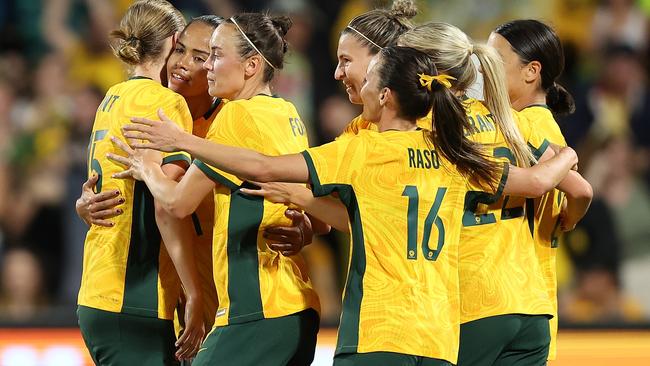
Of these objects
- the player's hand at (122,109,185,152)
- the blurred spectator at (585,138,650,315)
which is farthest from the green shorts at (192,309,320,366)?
the blurred spectator at (585,138,650,315)

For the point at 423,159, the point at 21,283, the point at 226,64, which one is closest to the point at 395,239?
the point at 423,159

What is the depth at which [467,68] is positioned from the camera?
3957 millimetres

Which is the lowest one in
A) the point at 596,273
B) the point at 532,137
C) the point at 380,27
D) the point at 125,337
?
the point at 596,273

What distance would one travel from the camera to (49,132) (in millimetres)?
8586

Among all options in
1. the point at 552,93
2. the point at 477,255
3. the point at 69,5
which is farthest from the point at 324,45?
the point at 477,255

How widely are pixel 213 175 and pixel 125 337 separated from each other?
2.57ft

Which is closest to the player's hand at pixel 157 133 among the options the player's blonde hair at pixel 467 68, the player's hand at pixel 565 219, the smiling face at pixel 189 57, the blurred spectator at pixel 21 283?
the smiling face at pixel 189 57

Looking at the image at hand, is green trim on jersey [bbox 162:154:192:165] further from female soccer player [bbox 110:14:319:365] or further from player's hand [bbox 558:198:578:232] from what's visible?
player's hand [bbox 558:198:578:232]

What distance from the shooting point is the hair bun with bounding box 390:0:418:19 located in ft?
14.5

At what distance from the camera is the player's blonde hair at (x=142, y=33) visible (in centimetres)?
420

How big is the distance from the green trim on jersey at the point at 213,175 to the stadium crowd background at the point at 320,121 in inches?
180

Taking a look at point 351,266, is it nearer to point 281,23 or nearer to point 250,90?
point 250,90

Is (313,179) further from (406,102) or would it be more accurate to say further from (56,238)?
(56,238)

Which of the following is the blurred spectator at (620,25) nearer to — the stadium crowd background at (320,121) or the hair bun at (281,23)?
the stadium crowd background at (320,121)
